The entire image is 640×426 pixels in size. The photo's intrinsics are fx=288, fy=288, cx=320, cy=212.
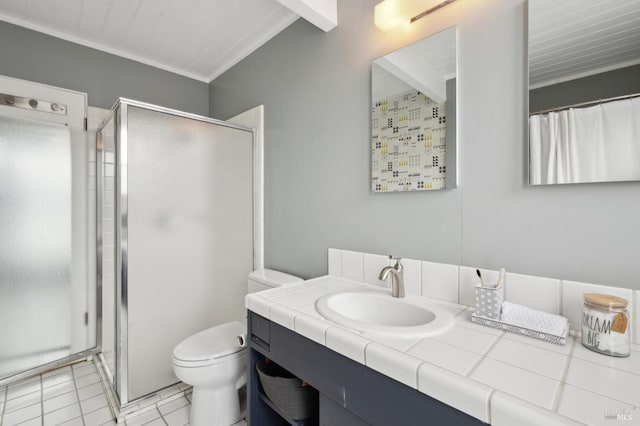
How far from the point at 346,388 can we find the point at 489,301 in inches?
21.6

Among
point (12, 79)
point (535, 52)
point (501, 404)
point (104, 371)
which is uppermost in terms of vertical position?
point (12, 79)

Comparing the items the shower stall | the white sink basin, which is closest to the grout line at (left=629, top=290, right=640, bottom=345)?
the white sink basin

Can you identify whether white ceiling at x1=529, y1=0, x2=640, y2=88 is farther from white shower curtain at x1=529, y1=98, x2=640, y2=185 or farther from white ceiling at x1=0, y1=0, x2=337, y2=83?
white ceiling at x1=0, y1=0, x2=337, y2=83

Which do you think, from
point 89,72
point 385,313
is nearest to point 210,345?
point 385,313

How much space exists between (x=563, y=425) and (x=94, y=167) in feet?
9.68

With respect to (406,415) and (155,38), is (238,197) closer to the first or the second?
(155,38)

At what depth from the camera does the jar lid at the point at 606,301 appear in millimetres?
761

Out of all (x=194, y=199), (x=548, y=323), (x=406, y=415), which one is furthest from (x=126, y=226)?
(x=548, y=323)

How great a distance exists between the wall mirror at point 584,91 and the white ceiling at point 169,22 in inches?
43.7

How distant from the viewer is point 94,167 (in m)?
2.30

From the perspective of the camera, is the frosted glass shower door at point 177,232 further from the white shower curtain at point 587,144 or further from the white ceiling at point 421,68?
the white shower curtain at point 587,144

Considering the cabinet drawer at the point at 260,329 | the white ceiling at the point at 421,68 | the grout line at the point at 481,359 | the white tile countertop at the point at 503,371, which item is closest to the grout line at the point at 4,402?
the cabinet drawer at the point at 260,329

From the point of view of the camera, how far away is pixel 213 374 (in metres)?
1.49

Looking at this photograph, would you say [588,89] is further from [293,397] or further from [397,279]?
[293,397]
